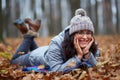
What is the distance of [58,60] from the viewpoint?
4352 millimetres

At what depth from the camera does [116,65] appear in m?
4.47

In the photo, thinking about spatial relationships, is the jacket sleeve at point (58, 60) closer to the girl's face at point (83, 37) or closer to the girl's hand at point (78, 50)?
the girl's hand at point (78, 50)

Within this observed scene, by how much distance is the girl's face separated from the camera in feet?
13.8

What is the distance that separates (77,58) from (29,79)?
676 mm

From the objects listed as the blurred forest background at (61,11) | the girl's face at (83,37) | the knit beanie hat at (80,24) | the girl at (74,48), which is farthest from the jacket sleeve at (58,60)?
the blurred forest background at (61,11)

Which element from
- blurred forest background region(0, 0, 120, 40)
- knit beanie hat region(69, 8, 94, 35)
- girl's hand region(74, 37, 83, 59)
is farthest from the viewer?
blurred forest background region(0, 0, 120, 40)

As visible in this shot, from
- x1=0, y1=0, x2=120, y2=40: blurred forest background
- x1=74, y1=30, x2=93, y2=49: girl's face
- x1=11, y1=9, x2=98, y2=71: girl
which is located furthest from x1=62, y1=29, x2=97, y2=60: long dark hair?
x1=0, y1=0, x2=120, y2=40: blurred forest background

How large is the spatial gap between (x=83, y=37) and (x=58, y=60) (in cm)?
47

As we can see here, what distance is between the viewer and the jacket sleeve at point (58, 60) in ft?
13.8

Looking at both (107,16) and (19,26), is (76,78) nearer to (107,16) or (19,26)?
(19,26)

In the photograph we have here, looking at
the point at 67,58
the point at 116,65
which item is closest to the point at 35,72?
the point at 67,58

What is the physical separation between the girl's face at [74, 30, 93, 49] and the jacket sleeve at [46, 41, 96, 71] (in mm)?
179

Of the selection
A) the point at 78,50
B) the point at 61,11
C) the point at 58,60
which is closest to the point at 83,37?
the point at 78,50

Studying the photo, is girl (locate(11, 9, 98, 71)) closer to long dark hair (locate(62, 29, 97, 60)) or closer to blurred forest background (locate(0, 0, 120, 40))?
long dark hair (locate(62, 29, 97, 60))
